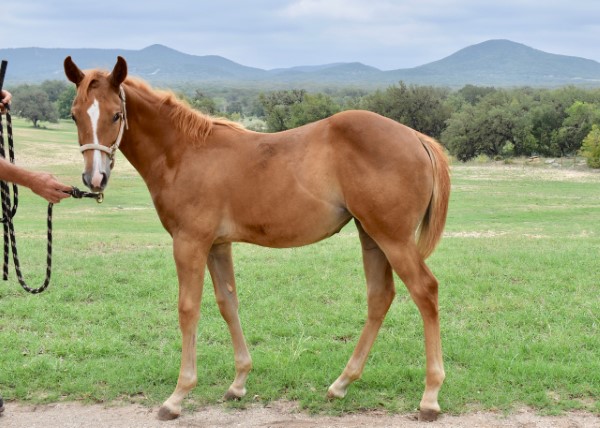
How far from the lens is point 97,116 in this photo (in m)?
4.29

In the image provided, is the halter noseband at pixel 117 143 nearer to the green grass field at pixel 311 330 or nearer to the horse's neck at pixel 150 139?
the horse's neck at pixel 150 139

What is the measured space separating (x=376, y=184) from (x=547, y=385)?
2.14m

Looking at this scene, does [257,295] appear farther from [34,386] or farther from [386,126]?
[386,126]

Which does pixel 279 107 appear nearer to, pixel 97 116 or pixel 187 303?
pixel 187 303

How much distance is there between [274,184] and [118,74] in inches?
52.8

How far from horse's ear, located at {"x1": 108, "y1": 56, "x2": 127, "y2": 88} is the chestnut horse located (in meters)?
0.01

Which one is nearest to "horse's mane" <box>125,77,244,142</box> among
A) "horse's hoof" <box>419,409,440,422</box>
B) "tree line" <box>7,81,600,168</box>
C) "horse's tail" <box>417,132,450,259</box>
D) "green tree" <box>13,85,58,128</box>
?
"horse's tail" <box>417,132,450,259</box>

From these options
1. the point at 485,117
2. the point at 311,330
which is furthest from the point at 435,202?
the point at 485,117

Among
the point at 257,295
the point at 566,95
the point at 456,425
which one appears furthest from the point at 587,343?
the point at 566,95

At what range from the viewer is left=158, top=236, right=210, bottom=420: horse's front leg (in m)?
4.65

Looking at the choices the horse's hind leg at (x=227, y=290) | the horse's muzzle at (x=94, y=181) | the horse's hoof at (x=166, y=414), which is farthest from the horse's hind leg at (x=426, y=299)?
the horse's muzzle at (x=94, y=181)

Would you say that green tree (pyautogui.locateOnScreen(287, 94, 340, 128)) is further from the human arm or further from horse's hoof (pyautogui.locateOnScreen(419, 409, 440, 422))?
horse's hoof (pyautogui.locateOnScreen(419, 409, 440, 422))

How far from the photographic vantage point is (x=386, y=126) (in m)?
4.57

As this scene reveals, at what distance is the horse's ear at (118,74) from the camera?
4.33m
